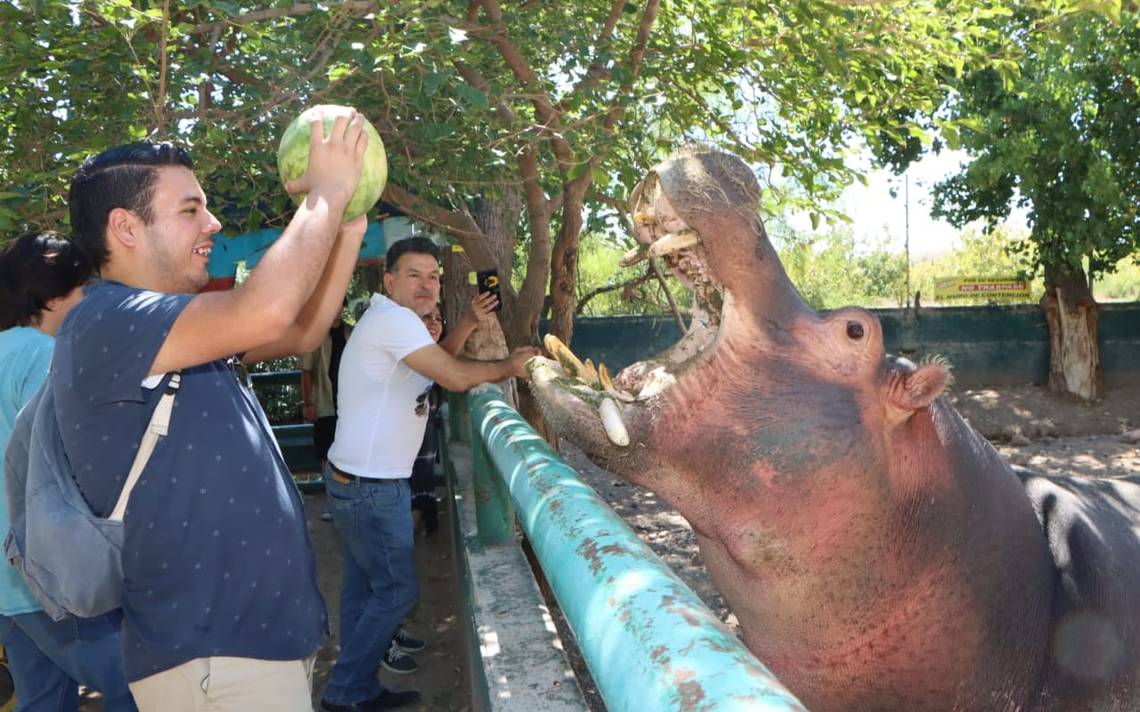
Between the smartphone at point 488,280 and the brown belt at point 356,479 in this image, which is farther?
the smartphone at point 488,280

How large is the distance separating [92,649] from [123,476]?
1.26 m

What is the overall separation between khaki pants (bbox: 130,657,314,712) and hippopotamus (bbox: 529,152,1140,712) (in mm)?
903

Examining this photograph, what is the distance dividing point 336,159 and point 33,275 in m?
1.78

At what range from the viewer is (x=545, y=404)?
243cm

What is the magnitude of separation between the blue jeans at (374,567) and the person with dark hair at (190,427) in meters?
1.84

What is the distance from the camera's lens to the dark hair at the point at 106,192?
182 cm

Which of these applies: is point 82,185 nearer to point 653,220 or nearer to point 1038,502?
point 653,220

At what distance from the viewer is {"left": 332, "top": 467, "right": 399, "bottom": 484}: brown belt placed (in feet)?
12.4

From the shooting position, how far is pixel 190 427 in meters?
1.78

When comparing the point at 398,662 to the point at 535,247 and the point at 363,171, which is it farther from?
the point at 363,171

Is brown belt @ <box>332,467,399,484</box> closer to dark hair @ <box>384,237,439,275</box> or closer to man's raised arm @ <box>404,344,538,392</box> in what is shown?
man's raised arm @ <box>404,344,538,392</box>

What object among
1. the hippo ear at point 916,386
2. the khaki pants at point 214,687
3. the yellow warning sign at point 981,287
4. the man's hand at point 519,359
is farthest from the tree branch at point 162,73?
the yellow warning sign at point 981,287

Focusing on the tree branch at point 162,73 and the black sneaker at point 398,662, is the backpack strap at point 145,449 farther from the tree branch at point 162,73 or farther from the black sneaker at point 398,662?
the black sneaker at point 398,662

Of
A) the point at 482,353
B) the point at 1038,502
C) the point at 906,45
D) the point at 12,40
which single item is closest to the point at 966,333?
the point at 906,45
